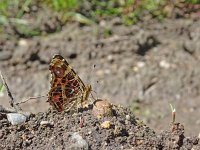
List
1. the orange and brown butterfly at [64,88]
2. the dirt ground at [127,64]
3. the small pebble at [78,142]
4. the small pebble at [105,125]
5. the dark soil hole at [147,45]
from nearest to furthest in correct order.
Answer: the small pebble at [78,142] → the small pebble at [105,125] → the orange and brown butterfly at [64,88] → the dirt ground at [127,64] → the dark soil hole at [147,45]

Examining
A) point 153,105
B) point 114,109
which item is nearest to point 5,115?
point 114,109

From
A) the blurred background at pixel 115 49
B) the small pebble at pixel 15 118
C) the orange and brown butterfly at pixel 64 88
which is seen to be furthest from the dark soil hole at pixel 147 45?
the small pebble at pixel 15 118

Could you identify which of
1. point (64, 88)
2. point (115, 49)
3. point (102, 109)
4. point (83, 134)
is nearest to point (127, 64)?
point (115, 49)

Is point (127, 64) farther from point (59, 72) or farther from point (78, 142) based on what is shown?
point (78, 142)

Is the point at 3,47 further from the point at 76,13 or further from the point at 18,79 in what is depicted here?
the point at 76,13

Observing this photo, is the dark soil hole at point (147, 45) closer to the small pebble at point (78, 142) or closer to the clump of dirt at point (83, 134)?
the clump of dirt at point (83, 134)
